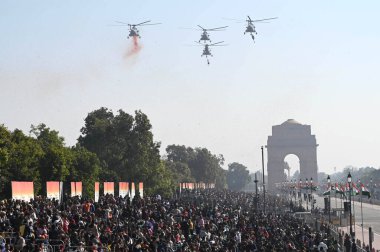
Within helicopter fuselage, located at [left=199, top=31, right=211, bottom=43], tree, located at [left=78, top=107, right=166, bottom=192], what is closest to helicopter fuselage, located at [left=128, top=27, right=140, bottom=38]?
helicopter fuselage, located at [left=199, top=31, right=211, bottom=43]

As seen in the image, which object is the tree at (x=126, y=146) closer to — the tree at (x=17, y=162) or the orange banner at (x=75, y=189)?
the tree at (x=17, y=162)

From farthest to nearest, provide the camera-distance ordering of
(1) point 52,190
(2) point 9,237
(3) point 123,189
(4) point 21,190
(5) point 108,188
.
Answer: (3) point 123,189 < (5) point 108,188 < (1) point 52,190 < (4) point 21,190 < (2) point 9,237

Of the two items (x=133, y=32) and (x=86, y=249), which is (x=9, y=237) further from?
(x=133, y=32)

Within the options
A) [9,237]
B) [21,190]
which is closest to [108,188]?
[21,190]

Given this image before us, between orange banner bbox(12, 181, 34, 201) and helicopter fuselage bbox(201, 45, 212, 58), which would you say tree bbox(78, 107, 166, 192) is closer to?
helicopter fuselage bbox(201, 45, 212, 58)

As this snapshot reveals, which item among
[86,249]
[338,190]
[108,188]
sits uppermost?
[108,188]

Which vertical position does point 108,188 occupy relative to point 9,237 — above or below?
above
